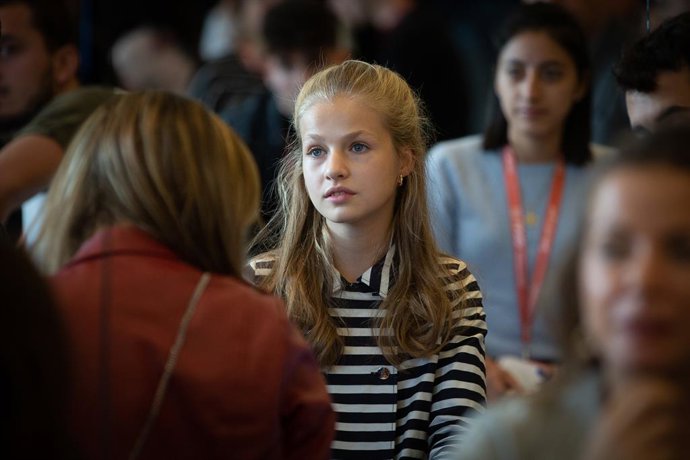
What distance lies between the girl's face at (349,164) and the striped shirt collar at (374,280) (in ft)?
0.33

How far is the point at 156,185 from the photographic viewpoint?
76.9 inches

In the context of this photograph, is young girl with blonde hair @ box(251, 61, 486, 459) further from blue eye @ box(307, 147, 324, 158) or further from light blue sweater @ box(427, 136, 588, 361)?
light blue sweater @ box(427, 136, 588, 361)

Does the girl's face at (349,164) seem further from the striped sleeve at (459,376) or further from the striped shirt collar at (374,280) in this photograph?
the striped sleeve at (459,376)

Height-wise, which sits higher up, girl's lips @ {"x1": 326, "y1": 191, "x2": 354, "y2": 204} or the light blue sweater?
girl's lips @ {"x1": 326, "y1": 191, "x2": 354, "y2": 204}

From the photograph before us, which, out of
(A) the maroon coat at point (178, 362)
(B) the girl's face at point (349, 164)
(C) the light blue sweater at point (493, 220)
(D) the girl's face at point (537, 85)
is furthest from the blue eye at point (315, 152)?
(D) the girl's face at point (537, 85)

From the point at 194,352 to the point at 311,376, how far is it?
217 millimetres

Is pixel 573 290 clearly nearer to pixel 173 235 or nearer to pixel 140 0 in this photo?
pixel 173 235

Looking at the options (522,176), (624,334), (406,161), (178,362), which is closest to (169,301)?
(178,362)

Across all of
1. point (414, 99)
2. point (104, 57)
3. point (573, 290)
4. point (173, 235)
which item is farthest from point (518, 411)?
point (104, 57)

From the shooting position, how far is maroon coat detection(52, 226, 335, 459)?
184cm

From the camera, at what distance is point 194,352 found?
1.87 meters

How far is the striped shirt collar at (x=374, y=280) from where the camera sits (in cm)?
265

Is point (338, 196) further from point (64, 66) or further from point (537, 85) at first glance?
point (537, 85)

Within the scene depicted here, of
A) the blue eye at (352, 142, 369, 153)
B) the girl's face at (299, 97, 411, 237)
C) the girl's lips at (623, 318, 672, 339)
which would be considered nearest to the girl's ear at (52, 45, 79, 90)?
the girl's face at (299, 97, 411, 237)
